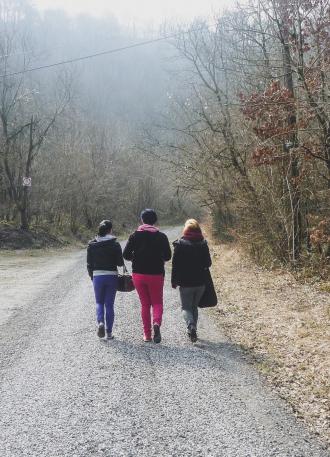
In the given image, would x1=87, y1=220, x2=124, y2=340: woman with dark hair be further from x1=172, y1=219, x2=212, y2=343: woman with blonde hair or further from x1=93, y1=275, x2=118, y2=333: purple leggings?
x1=172, y1=219, x2=212, y2=343: woman with blonde hair

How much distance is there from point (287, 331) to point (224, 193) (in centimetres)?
1424

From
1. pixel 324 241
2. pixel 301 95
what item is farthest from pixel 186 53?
pixel 324 241

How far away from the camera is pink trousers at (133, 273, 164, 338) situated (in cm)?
761

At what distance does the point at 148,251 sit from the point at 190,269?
2.36ft

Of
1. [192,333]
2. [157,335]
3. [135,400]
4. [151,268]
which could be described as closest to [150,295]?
[151,268]

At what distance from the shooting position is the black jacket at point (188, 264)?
7676 mm

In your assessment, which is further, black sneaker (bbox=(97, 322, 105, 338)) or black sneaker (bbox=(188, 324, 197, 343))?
black sneaker (bbox=(97, 322, 105, 338))

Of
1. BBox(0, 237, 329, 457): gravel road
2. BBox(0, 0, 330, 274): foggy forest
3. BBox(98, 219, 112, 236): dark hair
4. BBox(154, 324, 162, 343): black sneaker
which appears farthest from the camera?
BBox(0, 0, 330, 274): foggy forest

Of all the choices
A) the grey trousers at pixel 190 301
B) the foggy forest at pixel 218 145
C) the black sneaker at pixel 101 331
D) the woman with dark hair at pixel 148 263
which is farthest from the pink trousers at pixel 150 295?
the foggy forest at pixel 218 145

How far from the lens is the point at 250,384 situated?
5.85 metres

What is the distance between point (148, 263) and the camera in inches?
299

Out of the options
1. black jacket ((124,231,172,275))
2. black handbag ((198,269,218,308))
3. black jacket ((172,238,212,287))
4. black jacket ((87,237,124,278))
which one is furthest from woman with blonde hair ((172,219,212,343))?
black jacket ((87,237,124,278))

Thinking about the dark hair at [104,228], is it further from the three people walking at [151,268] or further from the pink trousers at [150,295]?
the pink trousers at [150,295]

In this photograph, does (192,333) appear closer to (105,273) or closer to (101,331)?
(101,331)
